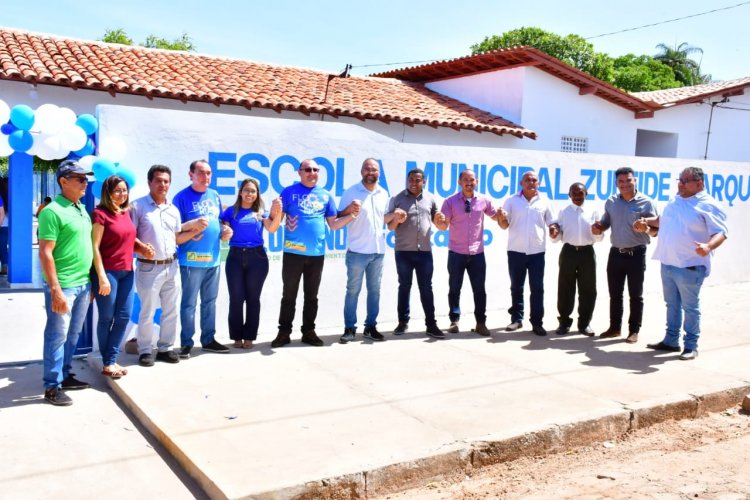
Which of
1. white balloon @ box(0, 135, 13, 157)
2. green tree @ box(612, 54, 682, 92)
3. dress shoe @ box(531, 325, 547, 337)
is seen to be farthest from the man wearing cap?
green tree @ box(612, 54, 682, 92)

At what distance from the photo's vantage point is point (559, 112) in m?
17.9

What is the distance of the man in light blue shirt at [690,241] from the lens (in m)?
6.33

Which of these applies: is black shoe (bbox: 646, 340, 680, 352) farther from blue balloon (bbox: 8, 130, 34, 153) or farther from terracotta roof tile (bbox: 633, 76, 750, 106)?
terracotta roof tile (bbox: 633, 76, 750, 106)

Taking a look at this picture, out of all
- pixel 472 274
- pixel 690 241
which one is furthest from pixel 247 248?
pixel 690 241

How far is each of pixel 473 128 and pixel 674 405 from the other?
11.5 m

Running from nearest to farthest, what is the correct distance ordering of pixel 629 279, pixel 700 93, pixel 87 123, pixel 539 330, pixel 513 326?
pixel 87 123
pixel 629 279
pixel 539 330
pixel 513 326
pixel 700 93

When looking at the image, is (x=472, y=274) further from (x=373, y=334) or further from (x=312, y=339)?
(x=312, y=339)

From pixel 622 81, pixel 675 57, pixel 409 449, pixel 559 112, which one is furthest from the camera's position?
pixel 675 57

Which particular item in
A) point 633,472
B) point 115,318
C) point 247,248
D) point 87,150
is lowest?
point 633,472

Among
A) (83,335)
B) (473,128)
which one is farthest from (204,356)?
(473,128)

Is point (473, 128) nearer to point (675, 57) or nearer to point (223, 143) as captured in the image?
point (223, 143)

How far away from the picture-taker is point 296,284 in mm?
6555

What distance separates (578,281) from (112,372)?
482cm

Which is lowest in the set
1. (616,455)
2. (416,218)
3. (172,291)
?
(616,455)
